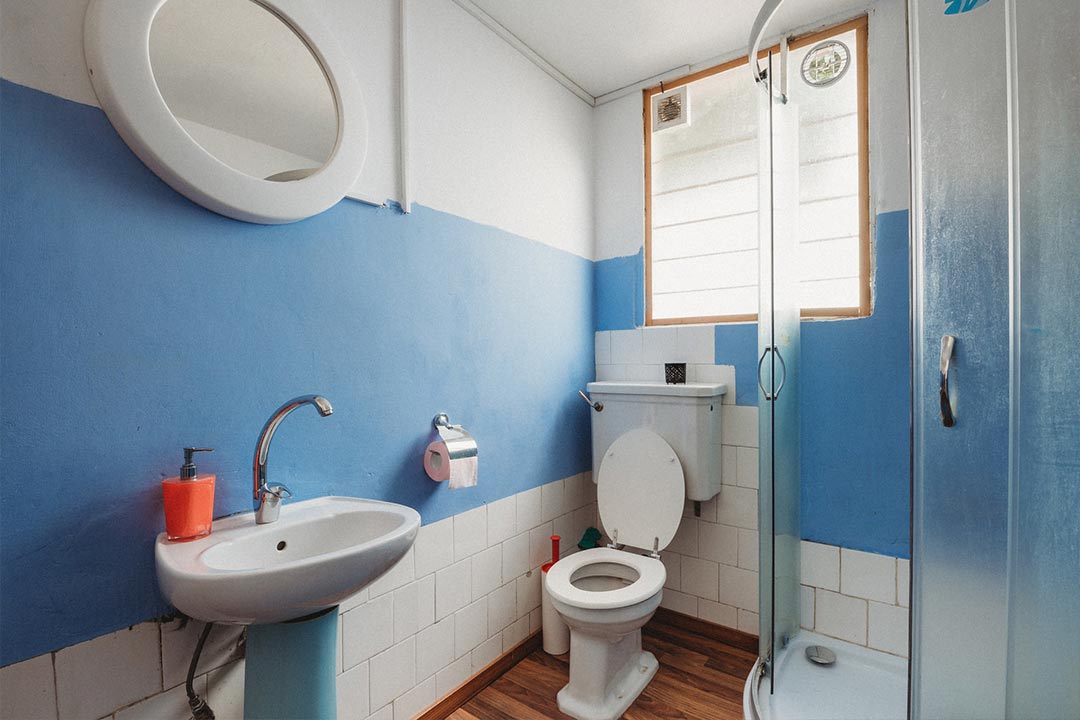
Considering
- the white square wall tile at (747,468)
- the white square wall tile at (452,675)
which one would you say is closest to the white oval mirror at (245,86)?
the white square wall tile at (452,675)

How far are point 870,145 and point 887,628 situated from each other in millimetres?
1656

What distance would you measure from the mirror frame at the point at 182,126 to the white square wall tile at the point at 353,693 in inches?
46.9

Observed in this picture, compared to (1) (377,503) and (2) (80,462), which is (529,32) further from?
(2) (80,462)

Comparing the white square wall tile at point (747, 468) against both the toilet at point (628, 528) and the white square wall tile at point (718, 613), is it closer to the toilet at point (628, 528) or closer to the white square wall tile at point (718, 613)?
the toilet at point (628, 528)

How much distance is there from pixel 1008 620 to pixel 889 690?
3.79 feet

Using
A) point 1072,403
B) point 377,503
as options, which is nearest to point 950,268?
point 1072,403

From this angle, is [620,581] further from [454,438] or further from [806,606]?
[454,438]

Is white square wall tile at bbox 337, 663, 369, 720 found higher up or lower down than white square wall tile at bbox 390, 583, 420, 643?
lower down

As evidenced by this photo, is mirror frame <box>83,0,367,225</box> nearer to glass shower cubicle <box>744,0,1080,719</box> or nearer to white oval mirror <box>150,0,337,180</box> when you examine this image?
white oval mirror <box>150,0,337,180</box>

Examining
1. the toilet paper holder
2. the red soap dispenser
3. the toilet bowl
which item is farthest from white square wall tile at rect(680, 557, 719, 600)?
the red soap dispenser

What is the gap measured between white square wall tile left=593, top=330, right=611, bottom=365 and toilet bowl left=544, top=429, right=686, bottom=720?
17.6 inches

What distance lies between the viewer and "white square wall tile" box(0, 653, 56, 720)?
0.85 meters

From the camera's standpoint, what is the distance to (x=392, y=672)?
1463mm

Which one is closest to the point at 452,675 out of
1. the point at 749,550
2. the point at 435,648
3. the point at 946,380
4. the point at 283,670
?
the point at 435,648
